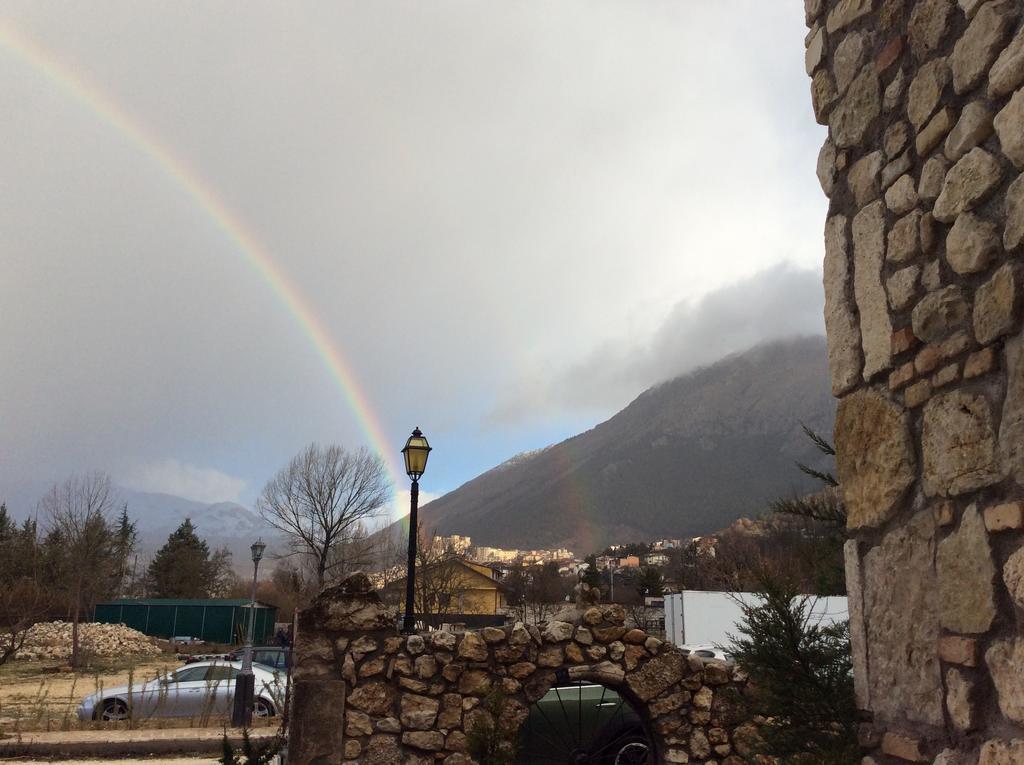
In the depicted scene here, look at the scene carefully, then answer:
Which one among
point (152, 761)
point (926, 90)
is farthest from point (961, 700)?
point (152, 761)

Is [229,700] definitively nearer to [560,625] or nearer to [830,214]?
[560,625]

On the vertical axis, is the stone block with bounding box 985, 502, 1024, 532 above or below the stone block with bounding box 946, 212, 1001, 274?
below

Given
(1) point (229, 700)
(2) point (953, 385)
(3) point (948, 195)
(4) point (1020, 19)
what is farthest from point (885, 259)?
(1) point (229, 700)

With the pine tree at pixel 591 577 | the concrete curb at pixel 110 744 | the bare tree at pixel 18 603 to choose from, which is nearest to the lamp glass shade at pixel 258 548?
the bare tree at pixel 18 603

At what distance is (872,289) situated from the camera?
2.89 m

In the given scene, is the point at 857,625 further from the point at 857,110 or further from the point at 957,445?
the point at 857,110

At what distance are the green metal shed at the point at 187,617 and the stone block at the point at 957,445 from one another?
36680 millimetres

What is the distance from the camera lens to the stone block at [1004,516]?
208cm

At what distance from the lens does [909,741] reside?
8.21ft

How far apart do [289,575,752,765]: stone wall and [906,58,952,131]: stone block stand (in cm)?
446

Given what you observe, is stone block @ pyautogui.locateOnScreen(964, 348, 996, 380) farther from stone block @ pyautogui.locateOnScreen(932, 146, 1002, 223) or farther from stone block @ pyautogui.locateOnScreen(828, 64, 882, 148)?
stone block @ pyautogui.locateOnScreen(828, 64, 882, 148)

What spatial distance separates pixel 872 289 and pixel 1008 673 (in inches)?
54.9

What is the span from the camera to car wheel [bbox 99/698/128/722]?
472 inches

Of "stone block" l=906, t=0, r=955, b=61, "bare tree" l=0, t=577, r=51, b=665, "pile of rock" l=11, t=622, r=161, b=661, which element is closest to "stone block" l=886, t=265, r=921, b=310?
"stone block" l=906, t=0, r=955, b=61
